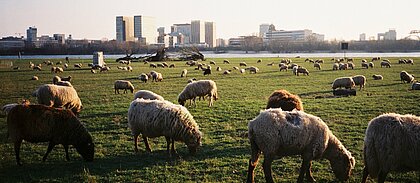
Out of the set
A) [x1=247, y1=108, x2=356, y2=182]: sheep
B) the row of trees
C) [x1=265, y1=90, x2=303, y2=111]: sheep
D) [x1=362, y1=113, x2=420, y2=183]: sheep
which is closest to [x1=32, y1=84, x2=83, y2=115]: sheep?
[x1=265, y1=90, x2=303, y2=111]: sheep

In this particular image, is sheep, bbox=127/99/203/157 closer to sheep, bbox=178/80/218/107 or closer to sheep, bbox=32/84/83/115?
sheep, bbox=32/84/83/115

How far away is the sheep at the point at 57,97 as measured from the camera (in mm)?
14955

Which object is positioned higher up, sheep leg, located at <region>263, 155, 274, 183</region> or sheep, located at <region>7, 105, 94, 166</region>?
sheep, located at <region>7, 105, 94, 166</region>

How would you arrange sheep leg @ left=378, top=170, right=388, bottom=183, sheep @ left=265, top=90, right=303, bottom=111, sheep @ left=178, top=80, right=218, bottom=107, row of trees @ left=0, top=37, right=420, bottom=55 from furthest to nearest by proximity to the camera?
row of trees @ left=0, top=37, right=420, bottom=55
sheep @ left=178, top=80, right=218, bottom=107
sheep @ left=265, top=90, right=303, bottom=111
sheep leg @ left=378, top=170, right=388, bottom=183

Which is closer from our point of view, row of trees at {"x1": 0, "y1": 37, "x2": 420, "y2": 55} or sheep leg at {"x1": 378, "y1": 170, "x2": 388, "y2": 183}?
sheep leg at {"x1": 378, "y1": 170, "x2": 388, "y2": 183}

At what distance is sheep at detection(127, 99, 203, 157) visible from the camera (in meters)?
9.84

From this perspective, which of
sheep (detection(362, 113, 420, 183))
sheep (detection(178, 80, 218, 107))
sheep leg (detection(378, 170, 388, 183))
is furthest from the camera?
sheep (detection(178, 80, 218, 107))

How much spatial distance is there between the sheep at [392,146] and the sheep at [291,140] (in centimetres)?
84

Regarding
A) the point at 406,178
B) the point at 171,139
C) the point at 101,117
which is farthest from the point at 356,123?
the point at 101,117

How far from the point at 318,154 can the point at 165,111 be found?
4471 mm

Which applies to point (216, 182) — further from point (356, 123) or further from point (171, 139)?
point (356, 123)

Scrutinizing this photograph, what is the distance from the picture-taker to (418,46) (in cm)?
14275

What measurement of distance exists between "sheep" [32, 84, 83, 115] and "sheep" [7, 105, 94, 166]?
6036mm

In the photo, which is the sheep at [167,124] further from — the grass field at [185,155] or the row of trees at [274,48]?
the row of trees at [274,48]
